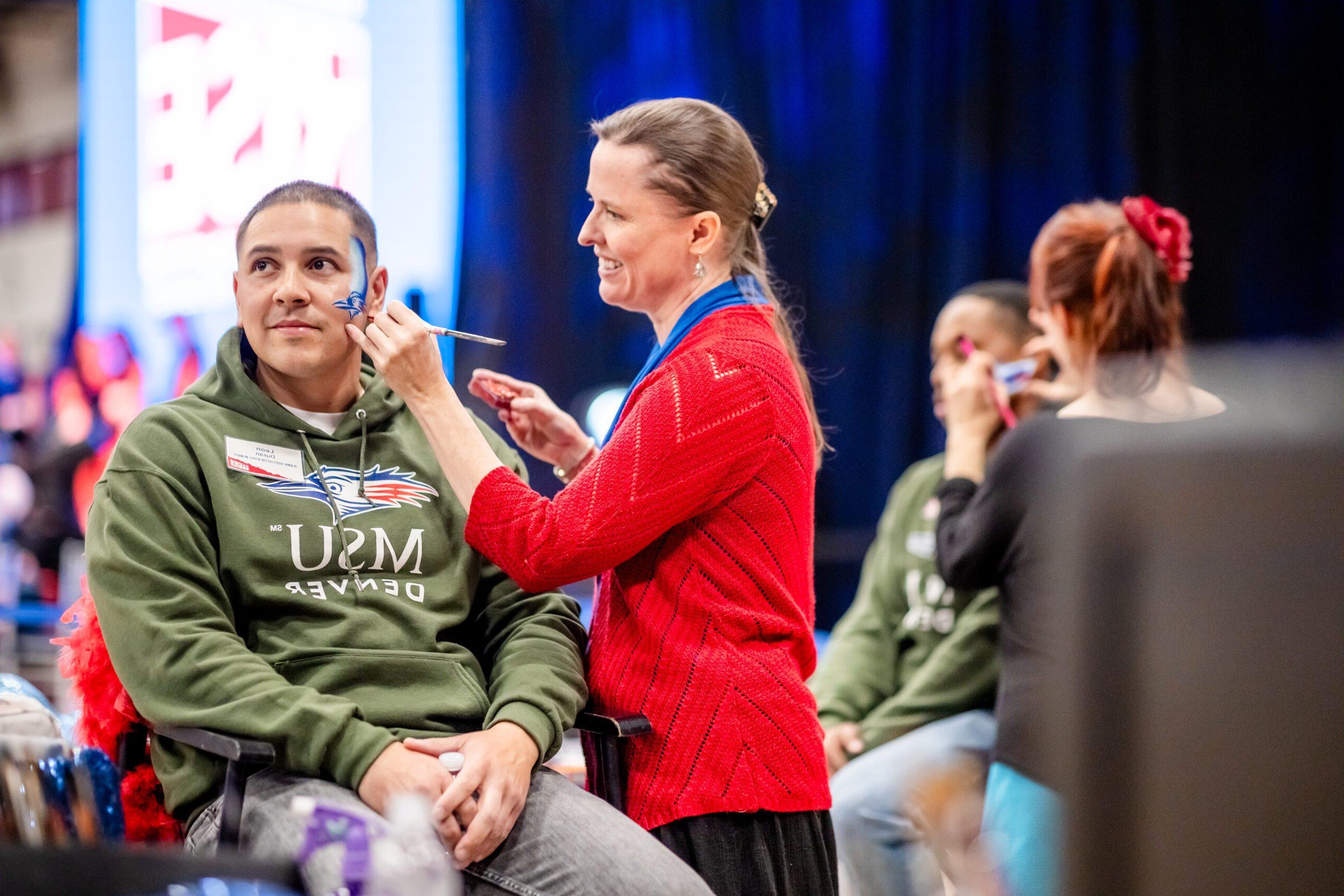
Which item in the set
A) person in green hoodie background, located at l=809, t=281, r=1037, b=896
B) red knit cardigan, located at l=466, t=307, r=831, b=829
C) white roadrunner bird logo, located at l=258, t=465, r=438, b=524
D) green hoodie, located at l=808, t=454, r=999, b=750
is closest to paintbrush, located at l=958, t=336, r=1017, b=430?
person in green hoodie background, located at l=809, t=281, r=1037, b=896

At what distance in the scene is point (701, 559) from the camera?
1.55 m

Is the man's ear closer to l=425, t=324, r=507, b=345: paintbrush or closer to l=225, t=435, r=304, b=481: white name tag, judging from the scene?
l=425, t=324, r=507, b=345: paintbrush

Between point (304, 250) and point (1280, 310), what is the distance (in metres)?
3.27

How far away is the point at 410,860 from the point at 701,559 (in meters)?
0.59

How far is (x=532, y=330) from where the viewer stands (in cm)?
455

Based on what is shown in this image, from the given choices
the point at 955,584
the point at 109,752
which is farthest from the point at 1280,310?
the point at 109,752

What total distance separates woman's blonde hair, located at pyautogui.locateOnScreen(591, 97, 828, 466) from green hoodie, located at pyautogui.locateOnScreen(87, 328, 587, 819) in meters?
0.50

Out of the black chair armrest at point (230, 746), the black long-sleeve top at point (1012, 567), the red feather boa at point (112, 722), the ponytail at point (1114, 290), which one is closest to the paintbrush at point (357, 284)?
the red feather boa at point (112, 722)

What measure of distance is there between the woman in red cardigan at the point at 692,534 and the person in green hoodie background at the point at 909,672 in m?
0.76

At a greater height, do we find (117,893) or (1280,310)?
(1280,310)

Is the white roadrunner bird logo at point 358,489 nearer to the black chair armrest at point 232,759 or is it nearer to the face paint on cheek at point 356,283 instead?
the face paint on cheek at point 356,283

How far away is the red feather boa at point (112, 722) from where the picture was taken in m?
1.52

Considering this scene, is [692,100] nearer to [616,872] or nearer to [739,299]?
[739,299]

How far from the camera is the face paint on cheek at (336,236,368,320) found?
1.68 metres
